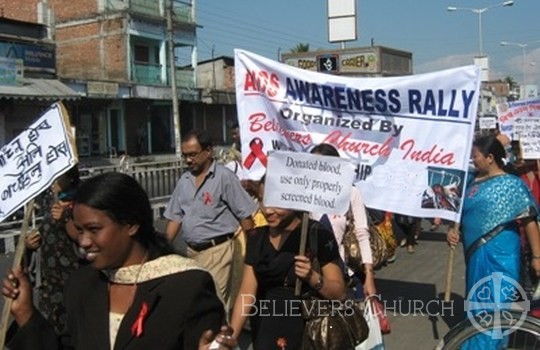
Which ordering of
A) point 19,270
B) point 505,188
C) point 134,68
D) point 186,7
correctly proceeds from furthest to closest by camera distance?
point 186,7 → point 134,68 → point 505,188 → point 19,270

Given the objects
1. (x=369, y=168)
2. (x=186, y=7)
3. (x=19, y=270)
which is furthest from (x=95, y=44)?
(x=19, y=270)

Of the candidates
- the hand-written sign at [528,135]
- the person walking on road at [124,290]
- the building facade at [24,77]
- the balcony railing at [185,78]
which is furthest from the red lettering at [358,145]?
the balcony railing at [185,78]

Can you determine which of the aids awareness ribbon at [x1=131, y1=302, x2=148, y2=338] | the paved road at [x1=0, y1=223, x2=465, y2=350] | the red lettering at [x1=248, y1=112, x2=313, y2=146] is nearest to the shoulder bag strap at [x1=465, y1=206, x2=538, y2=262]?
the paved road at [x1=0, y1=223, x2=465, y2=350]

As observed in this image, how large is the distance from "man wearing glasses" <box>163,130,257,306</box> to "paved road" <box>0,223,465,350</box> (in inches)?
38.2

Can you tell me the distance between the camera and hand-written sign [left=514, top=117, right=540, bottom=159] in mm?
7141

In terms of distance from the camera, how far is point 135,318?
7.11 feet

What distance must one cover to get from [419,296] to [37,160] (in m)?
5.16

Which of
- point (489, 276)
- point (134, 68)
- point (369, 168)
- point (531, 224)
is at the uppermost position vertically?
point (134, 68)

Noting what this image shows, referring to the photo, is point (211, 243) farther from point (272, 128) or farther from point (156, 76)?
point (156, 76)

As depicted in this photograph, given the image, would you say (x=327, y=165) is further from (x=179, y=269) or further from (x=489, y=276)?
(x=489, y=276)

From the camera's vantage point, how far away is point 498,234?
4.88 meters

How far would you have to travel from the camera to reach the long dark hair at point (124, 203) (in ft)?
7.42

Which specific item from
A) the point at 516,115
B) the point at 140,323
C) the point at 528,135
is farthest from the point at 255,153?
the point at 516,115

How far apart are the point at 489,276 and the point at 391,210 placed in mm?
819
